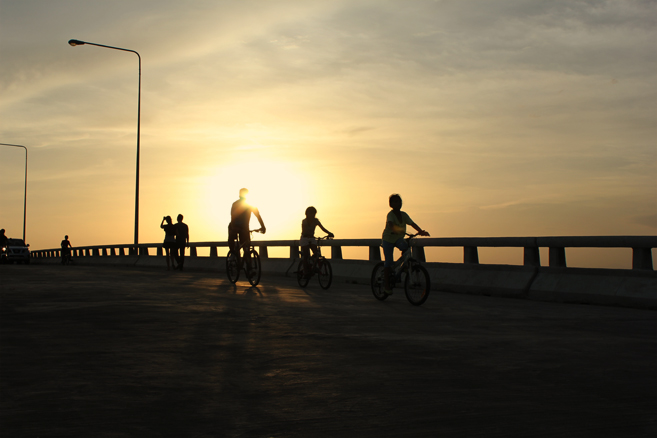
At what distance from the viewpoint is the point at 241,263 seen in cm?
1781

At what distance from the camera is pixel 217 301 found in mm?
12656

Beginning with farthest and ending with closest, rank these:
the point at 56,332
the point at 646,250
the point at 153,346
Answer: the point at 646,250
the point at 56,332
the point at 153,346

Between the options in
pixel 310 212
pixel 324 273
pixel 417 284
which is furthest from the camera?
pixel 310 212

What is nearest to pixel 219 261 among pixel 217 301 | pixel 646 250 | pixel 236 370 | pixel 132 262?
pixel 132 262

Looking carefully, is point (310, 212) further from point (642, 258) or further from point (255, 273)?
point (642, 258)

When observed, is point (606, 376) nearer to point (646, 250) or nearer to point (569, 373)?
point (569, 373)

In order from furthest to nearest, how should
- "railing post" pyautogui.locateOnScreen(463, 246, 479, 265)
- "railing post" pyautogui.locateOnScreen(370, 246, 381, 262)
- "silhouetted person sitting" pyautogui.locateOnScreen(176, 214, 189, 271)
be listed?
"silhouetted person sitting" pyautogui.locateOnScreen(176, 214, 189, 271)
"railing post" pyautogui.locateOnScreen(370, 246, 381, 262)
"railing post" pyautogui.locateOnScreen(463, 246, 479, 265)

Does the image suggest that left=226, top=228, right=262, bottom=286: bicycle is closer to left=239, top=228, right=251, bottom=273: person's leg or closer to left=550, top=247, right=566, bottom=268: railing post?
left=239, top=228, right=251, bottom=273: person's leg

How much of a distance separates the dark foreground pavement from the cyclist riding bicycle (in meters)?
6.41

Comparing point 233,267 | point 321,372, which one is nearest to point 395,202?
point 233,267

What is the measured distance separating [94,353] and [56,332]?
161 centimetres

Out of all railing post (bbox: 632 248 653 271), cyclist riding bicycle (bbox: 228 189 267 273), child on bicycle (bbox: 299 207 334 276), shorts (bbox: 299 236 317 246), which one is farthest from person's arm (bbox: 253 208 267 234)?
railing post (bbox: 632 248 653 271)

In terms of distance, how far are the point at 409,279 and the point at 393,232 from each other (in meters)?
0.87

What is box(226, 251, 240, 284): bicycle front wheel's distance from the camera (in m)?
18.0
